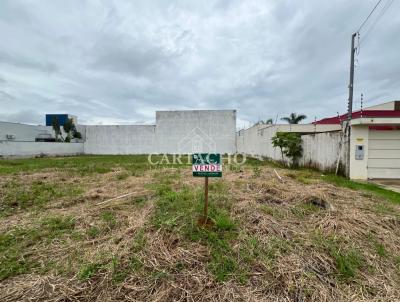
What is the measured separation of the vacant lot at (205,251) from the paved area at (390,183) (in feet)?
9.39

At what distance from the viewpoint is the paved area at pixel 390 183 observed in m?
6.20

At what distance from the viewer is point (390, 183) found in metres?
6.91

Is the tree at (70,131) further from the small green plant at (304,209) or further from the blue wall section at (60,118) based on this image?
the small green plant at (304,209)

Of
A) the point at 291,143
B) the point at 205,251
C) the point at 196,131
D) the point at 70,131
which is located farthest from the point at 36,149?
the point at 205,251

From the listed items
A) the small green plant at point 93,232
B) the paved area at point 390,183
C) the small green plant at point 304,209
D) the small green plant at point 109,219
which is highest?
the paved area at point 390,183

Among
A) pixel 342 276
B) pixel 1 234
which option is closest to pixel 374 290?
pixel 342 276

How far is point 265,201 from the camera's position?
159 inches

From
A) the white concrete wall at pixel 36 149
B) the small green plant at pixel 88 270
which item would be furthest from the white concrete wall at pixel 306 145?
the white concrete wall at pixel 36 149

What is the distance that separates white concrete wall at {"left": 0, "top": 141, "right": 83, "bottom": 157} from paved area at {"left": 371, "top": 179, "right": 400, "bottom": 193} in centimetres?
2397

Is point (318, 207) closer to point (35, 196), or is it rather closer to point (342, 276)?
point (342, 276)

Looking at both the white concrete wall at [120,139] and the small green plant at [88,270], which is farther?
the white concrete wall at [120,139]

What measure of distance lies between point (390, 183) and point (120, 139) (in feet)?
78.4

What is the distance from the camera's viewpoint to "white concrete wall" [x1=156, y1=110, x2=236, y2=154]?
23688 millimetres

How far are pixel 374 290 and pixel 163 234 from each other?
6.96 ft
